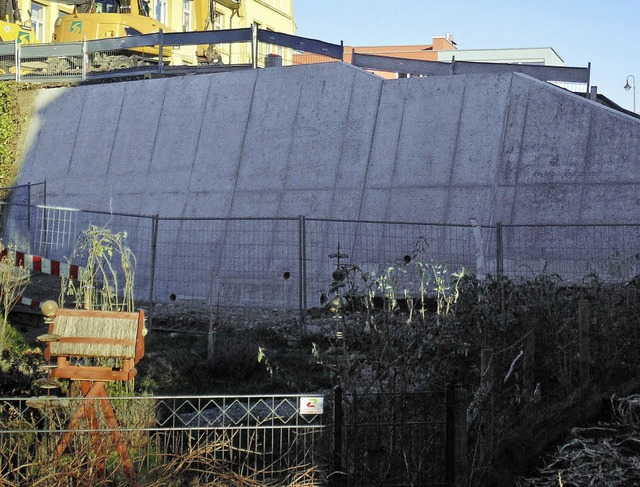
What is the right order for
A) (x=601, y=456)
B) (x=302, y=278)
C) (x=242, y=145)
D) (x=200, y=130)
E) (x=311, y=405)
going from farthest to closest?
(x=200, y=130)
(x=242, y=145)
(x=302, y=278)
(x=601, y=456)
(x=311, y=405)

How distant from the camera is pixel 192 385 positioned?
362 inches

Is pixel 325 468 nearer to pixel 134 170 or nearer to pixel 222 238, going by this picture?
pixel 222 238

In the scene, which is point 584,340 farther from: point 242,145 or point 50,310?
point 242,145

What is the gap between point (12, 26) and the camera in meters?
25.5

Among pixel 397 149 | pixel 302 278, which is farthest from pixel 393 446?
pixel 397 149

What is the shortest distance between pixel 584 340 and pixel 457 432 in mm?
2263

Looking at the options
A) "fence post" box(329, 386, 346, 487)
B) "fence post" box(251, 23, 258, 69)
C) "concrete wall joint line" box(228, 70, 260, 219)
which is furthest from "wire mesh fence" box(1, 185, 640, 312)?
"fence post" box(329, 386, 346, 487)

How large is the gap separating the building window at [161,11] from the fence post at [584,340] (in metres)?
31.2

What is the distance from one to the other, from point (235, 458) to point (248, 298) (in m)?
7.78

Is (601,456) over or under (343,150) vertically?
under

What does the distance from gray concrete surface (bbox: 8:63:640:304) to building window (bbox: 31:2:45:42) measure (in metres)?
15.1

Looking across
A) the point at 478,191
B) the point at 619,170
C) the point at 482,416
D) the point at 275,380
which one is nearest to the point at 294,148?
the point at 478,191

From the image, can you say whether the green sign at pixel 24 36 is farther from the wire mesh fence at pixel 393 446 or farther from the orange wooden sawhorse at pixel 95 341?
the wire mesh fence at pixel 393 446

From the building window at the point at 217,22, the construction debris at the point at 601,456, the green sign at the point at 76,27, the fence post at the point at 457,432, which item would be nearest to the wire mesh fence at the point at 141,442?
the fence post at the point at 457,432
